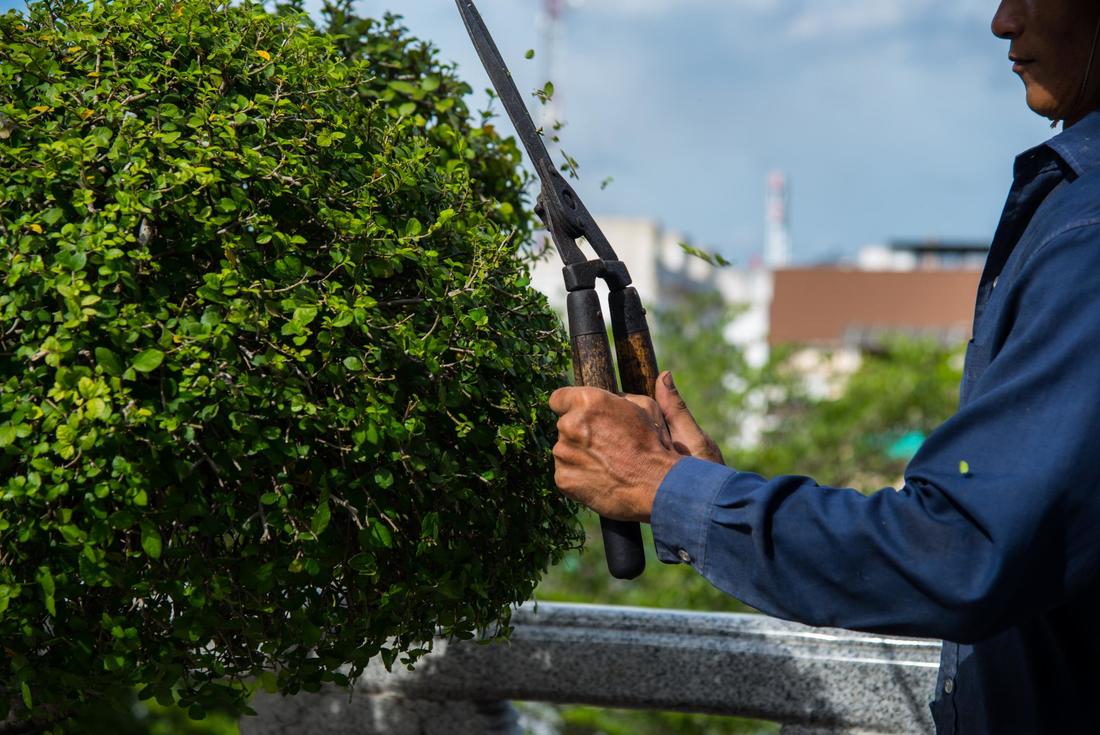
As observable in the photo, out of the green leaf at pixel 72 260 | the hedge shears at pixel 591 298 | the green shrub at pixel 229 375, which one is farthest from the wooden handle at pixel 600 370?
the green leaf at pixel 72 260

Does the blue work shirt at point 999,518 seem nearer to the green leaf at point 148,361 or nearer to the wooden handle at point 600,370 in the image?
the wooden handle at point 600,370

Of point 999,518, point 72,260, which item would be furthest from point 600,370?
point 72,260

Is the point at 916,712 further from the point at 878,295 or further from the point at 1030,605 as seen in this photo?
the point at 878,295

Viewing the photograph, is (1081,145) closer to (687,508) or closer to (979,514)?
(979,514)

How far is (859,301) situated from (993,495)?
147ft

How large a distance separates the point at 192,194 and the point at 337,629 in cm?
71

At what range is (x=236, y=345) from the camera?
166 centimetres

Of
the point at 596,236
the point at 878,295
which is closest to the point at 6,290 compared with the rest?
the point at 596,236

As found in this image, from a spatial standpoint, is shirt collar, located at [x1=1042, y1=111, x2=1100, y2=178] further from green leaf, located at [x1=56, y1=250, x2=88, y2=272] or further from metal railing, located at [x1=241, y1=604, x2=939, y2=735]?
metal railing, located at [x1=241, y1=604, x2=939, y2=735]

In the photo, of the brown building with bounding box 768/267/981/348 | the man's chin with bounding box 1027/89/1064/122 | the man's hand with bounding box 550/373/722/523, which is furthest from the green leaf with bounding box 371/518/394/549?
the brown building with bounding box 768/267/981/348

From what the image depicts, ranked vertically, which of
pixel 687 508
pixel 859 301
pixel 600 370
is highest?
pixel 600 370

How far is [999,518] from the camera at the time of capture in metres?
1.33

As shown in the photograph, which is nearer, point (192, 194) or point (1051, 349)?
point (1051, 349)

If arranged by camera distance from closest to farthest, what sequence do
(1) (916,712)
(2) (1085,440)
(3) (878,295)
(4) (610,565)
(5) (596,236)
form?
(2) (1085,440)
(4) (610,565)
(5) (596,236)
(1) (916,712)
(3) (878,295)
